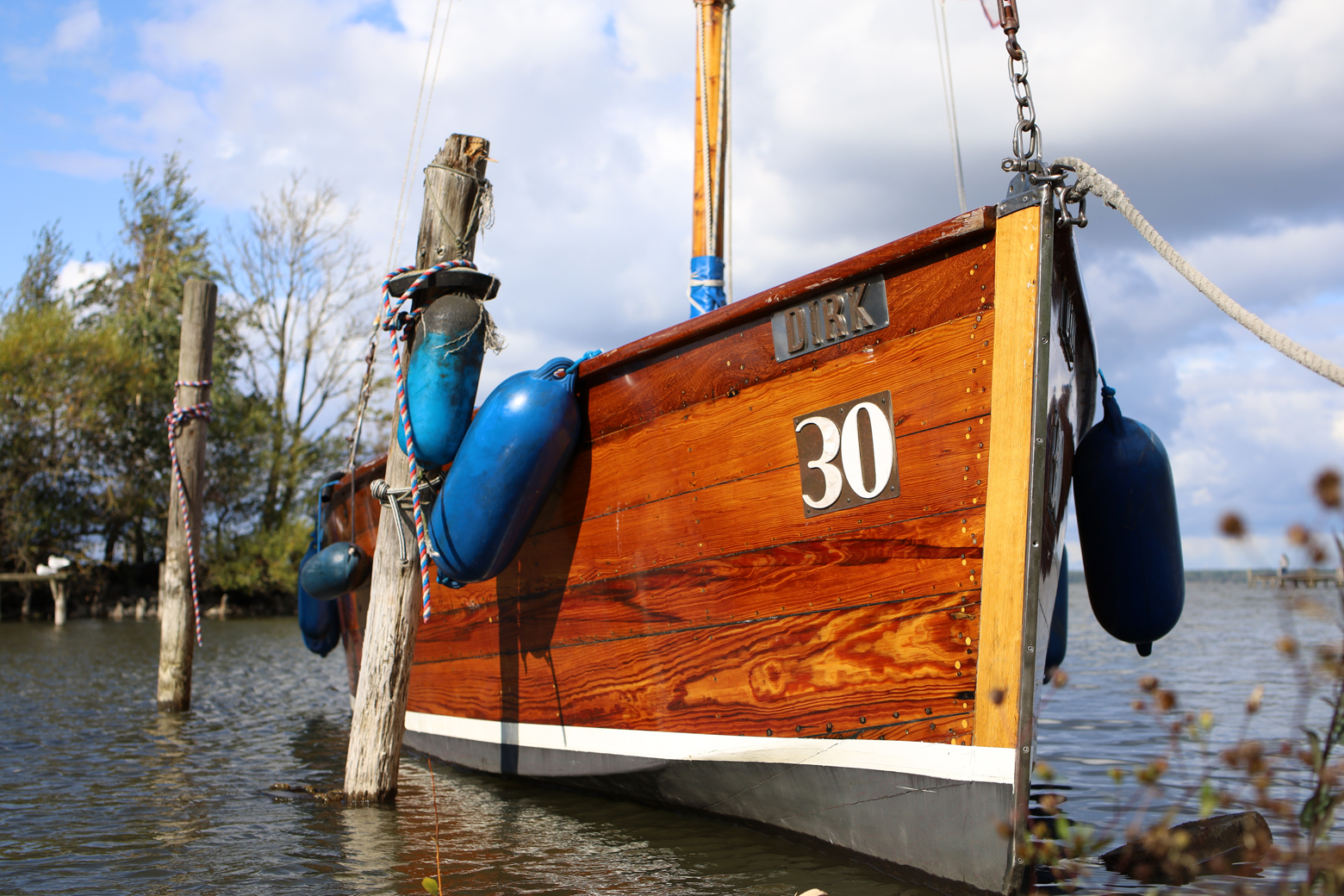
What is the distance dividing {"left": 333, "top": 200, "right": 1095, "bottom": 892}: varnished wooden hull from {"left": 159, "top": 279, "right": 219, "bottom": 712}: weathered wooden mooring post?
4.61 meters

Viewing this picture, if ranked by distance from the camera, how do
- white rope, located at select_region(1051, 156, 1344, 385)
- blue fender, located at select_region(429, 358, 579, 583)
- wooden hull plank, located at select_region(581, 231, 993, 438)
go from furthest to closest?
blue fender, located at select_region(429, 358, 579, 583) < wooden hull plank, located at select_region(581, 231, 993, 438) < white rope, located at select_region(1051, 156, 1344, 385)

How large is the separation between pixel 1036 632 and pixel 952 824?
631mm

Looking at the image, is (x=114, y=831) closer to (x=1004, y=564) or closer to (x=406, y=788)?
(x=406, y=788)

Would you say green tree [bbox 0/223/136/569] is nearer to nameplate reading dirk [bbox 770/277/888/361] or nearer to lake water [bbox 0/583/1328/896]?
lake water [bbox 0/583/1328/896]

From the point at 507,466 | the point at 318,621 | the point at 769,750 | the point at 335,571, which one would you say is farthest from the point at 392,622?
the point at 318,621

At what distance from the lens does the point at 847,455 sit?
3.18 m

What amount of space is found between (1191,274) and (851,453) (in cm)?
115

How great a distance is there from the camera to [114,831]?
4.06m

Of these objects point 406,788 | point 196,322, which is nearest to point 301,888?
point 406,788

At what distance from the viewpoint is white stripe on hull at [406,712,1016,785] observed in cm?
288

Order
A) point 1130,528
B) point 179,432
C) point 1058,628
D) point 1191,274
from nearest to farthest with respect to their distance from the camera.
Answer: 1. point 1191,274
2. point 1130,528
3. point 1058,628
4. point 179,432

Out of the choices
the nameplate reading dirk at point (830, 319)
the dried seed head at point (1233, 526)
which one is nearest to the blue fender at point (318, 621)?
the nameplate reading dirk at point (830, 319)

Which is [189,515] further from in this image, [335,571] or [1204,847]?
[1204,847]

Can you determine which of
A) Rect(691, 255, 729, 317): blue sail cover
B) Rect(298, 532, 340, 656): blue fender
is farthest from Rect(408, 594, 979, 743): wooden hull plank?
Rect(298, 532, 340, 656): blue fender
